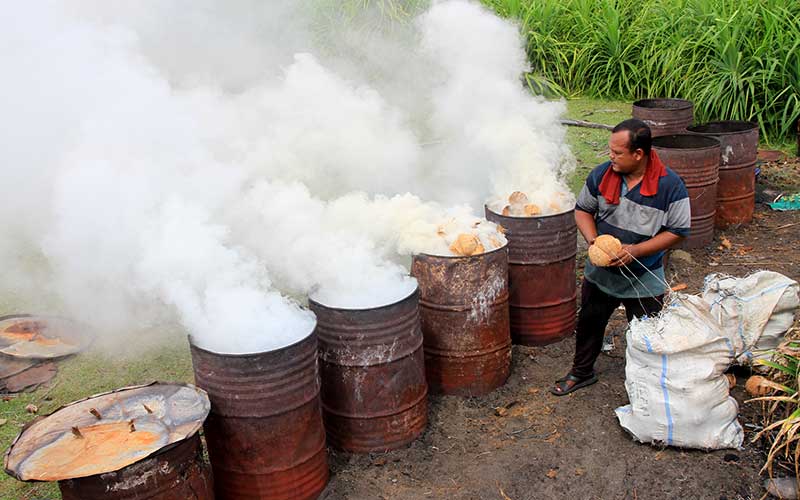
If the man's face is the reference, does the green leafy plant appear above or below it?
below

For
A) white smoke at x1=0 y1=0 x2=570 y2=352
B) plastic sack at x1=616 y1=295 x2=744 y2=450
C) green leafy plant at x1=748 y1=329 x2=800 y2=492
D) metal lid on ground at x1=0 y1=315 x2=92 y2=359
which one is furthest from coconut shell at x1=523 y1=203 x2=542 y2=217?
metal lid on ground at x1=0 y1=315 x2=92 y2=359

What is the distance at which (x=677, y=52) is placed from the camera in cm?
996

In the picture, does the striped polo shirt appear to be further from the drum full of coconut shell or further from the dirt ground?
the drum full of coconut shell

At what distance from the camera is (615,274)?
430cm

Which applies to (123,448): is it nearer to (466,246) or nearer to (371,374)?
(371,374)

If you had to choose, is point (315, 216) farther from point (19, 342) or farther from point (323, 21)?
point (323, 21)

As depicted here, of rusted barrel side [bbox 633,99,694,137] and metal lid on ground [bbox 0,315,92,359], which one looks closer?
metal lid on ground [bbox 0,315,92,359]

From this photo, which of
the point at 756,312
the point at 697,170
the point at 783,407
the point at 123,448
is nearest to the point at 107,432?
the point at 123,448

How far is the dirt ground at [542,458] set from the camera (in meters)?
3.75

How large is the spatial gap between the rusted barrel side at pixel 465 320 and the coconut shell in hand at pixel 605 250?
28.4 inches

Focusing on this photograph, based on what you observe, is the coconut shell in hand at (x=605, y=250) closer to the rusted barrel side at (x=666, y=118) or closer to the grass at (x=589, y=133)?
the rusted barrel side at (x=666, y=118)

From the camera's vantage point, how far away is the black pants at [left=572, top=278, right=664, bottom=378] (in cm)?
433

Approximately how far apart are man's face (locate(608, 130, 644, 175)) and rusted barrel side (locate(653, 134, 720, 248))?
9.40 feet

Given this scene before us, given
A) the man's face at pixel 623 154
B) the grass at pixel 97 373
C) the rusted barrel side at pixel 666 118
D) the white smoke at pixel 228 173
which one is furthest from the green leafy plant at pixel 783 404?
the rusted barrel side at pixel 666 118
